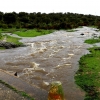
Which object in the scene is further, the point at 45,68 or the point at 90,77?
the point at 45,68

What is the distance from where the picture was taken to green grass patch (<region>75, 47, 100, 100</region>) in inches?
602

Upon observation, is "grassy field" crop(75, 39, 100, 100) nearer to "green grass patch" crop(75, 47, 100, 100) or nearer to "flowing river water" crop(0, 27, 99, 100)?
"green grass patch" crop(75, 47, 100, 100)

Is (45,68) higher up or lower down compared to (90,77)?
lower down

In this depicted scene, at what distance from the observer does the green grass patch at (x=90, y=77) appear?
50.1 feet

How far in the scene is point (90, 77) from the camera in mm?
18469

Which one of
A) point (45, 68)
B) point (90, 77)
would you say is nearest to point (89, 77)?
point (90, 77)

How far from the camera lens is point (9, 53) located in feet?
100

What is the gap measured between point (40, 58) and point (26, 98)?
44.0 ft

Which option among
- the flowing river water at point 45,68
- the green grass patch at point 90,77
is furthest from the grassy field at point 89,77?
the flowing river water at point 45,68

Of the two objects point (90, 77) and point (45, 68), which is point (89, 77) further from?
point (45, 68)

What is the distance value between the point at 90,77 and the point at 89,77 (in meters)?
0.09

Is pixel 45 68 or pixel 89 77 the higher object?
pixel 89 77

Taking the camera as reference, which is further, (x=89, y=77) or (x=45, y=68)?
(x=45, y=68)

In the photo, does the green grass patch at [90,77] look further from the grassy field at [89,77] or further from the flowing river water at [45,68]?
the flowing river water at [45,68]
